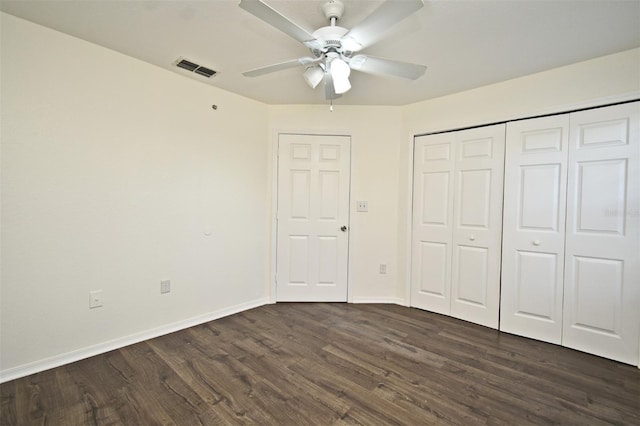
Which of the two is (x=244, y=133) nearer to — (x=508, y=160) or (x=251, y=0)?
(x=251, y=0)

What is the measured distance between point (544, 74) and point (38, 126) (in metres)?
4.00

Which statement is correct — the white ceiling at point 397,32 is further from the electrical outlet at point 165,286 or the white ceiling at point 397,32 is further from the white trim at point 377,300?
the white trim at point 377,300

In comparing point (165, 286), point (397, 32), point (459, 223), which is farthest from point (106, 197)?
point (459, 223)

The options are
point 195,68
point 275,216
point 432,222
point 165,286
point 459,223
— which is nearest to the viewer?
point 195,68

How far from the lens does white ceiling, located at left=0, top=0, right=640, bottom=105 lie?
5.58 ft

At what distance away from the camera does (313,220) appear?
3.42 meters

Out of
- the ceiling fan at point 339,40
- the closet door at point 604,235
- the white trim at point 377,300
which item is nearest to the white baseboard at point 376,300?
the white trim at point 377,300

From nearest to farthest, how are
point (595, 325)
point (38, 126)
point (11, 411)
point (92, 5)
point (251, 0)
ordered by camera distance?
point (251, 0)
point (11, 411)
point (92, 5)
point (38, 126)
point (595, 325)

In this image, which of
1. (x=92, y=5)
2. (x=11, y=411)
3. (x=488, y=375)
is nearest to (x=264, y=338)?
(x=11, y=411)

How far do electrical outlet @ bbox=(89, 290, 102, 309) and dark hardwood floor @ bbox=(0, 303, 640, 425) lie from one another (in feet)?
1.33

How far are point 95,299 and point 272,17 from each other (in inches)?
93.8

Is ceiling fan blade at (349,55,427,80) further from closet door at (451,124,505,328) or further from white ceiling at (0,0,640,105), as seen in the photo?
closet door at (451,124,505,328)

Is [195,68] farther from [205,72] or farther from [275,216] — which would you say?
[275,216]

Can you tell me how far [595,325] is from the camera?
7.50ft
